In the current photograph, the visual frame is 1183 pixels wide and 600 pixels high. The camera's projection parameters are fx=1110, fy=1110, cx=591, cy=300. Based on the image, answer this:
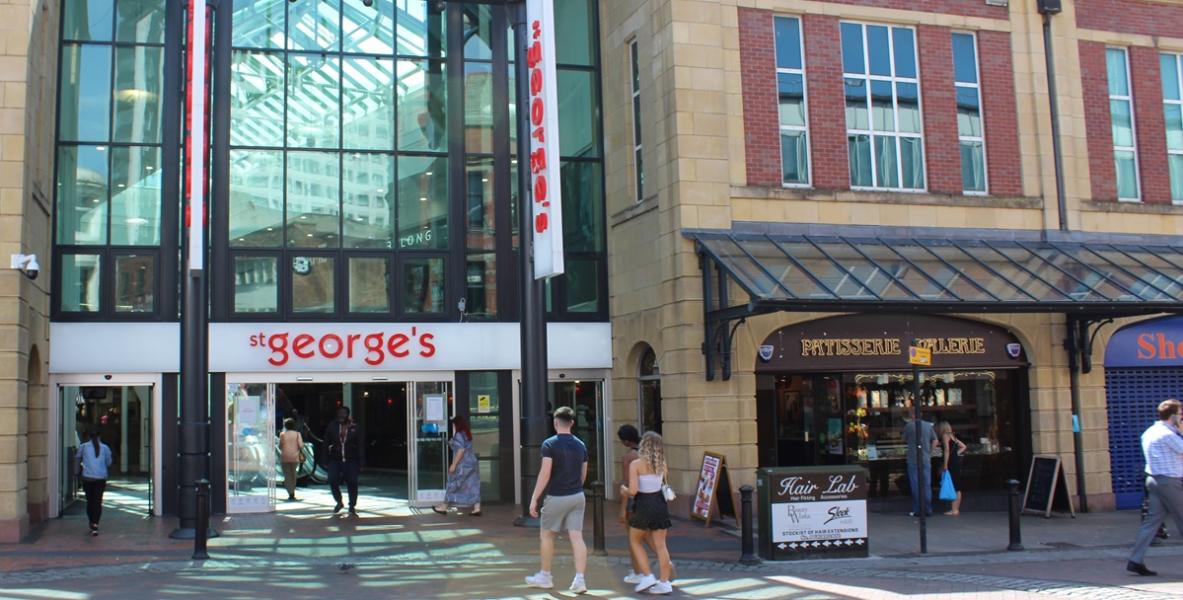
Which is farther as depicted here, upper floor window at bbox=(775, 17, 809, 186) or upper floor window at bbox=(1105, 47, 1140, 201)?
upper floor window at bbox=(1105, 47, 1140, 201)

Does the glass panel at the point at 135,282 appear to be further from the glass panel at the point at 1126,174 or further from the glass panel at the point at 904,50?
the glass panel at the point at 1126,174

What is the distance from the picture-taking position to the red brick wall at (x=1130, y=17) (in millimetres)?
19047

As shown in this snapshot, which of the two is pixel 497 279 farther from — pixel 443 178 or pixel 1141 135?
pixel 1141 135

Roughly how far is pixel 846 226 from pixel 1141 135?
6.17 meters

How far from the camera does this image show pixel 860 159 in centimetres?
1772

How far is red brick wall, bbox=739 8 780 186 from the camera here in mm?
17062

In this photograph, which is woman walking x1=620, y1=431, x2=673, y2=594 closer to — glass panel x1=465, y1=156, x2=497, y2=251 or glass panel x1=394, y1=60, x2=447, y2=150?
glass panel x1=465, y1=156, x2=497, y2=251

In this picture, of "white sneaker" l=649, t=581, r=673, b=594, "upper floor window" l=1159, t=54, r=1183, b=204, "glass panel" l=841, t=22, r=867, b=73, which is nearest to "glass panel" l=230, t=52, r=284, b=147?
"glass panel" l=841, t=22, r=867, b=73

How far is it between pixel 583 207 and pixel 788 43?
4640 millimetres

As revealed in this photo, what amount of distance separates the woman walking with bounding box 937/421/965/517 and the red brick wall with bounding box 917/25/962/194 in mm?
3827

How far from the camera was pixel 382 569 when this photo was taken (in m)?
12.2

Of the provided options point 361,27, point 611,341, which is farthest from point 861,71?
point 361,27

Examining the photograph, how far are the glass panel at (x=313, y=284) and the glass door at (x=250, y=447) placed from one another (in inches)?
57.9

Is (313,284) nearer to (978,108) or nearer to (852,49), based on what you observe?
(852,49)
